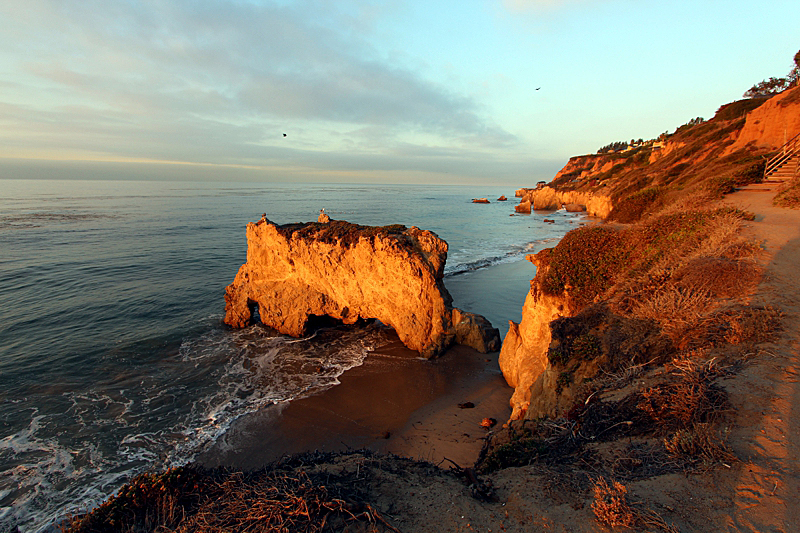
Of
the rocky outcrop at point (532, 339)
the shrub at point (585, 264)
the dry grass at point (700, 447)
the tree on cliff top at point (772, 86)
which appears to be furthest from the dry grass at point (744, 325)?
the tree on cliff top at point (772, 86)

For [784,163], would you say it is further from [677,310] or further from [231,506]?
[231,506]

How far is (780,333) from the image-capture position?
553 centimetres

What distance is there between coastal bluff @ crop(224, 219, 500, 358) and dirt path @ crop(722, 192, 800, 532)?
1062 centimetres

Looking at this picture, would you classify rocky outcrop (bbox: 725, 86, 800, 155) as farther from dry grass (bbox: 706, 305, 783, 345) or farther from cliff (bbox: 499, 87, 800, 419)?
dry grass (bbox: 706, 305, 783, 345)

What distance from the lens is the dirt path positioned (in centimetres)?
321

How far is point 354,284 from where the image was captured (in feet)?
57.2

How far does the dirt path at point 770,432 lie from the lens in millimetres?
3211

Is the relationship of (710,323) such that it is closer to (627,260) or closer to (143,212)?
(627,260)

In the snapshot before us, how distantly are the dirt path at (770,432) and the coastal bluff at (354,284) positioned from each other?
34.8 ft

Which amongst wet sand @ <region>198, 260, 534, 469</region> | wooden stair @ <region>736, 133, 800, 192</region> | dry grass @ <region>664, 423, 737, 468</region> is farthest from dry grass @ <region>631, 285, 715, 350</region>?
wooden stair @ <region>736, 133, 800, 192</region>

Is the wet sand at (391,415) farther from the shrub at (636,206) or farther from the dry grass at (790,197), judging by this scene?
the shrub at (636,206)

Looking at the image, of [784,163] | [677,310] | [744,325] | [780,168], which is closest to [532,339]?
[677,310]

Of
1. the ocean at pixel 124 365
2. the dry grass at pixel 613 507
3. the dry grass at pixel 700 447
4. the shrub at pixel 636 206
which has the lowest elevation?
the ocean at pixel 124 365

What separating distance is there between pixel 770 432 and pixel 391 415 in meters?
9.83
